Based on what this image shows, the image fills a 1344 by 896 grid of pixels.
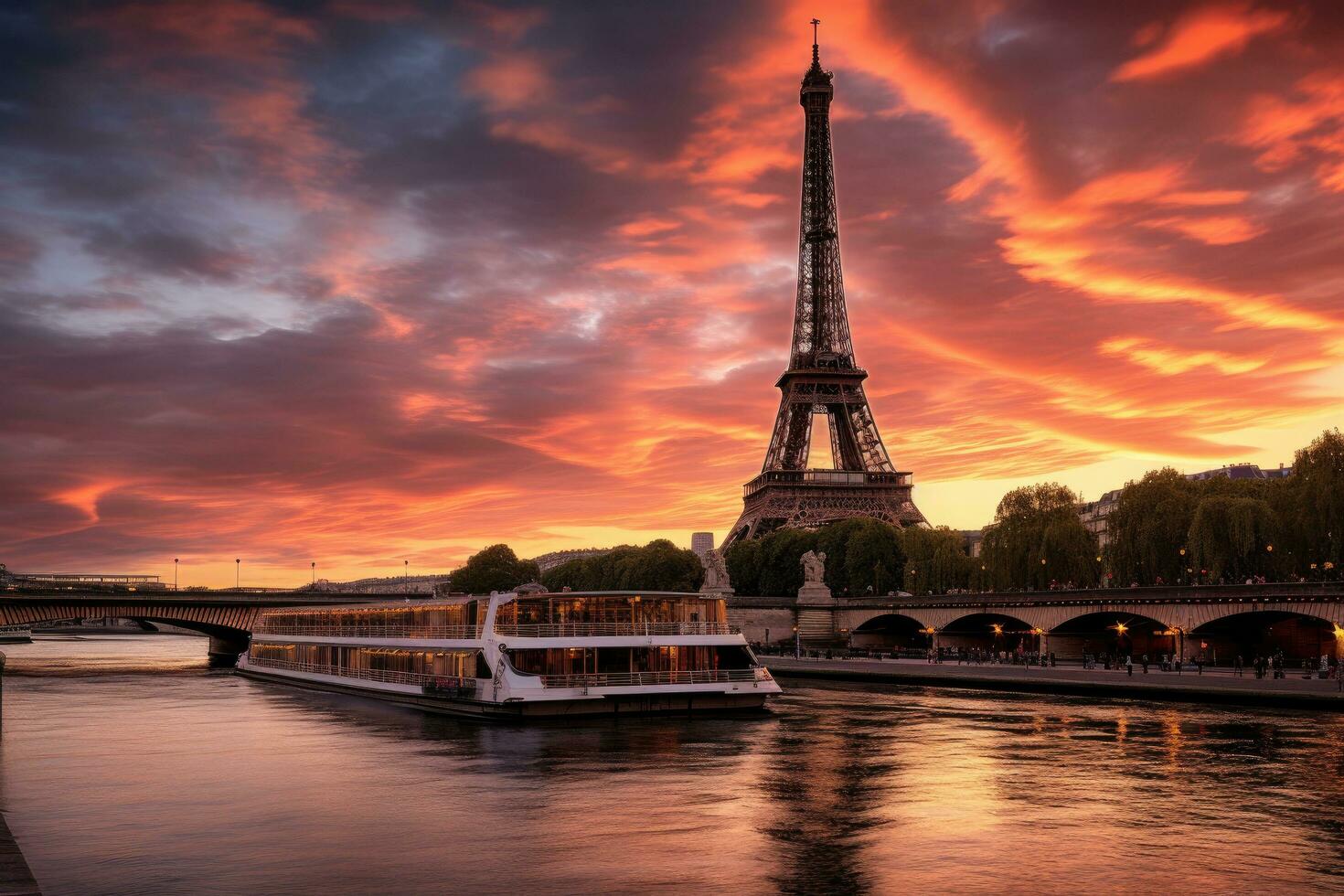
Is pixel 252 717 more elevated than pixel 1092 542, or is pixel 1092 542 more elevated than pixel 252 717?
pixel 1092 542

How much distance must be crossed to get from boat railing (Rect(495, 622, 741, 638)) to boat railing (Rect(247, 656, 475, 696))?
333cm

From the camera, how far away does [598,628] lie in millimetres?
56062

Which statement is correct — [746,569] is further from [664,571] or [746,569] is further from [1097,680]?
[1097,680]

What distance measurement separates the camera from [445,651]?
60.5 m

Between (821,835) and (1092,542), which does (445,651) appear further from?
(1092,542)

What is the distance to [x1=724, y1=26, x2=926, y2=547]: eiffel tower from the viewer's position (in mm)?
176500

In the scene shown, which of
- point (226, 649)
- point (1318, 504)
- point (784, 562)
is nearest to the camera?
point (1318, 504)

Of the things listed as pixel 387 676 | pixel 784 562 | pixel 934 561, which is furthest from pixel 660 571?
pixel 387 676

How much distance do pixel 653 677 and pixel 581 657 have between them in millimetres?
3322

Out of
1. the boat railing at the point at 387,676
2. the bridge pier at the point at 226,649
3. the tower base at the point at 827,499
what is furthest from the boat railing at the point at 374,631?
the tower base at the point at 827,499

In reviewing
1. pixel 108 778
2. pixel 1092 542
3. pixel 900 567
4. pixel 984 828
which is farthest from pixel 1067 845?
pixel 900 567

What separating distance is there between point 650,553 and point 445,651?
119 m

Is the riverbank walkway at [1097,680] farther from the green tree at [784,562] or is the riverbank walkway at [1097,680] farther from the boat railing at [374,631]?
the green tree at [784,562]

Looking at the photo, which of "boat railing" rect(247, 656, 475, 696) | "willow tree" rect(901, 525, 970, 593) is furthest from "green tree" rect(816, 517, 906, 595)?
"boat railing" rect(247, 656, 475, 696)
